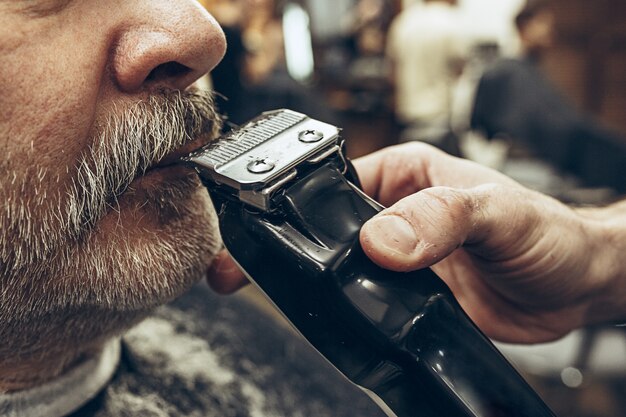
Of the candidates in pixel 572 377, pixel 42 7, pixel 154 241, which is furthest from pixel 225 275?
pixel 572 377

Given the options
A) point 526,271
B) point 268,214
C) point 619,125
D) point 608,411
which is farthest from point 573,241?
point 619,125

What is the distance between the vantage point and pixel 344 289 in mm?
626

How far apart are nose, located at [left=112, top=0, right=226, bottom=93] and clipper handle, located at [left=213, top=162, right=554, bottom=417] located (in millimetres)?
200

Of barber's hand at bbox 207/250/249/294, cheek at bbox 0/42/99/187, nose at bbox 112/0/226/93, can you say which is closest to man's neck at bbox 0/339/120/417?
barber's hand at bbox 207/250/249/294

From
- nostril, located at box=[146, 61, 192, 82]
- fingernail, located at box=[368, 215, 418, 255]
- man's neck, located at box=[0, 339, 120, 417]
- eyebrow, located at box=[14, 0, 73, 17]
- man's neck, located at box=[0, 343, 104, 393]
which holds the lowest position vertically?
man's neck, located at box=[0, 339, 120, 417]

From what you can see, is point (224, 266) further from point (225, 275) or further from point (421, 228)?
point (421, 228)

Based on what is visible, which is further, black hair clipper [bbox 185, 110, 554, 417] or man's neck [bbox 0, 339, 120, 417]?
man's neck [bbox 0, 339, 120, 417]

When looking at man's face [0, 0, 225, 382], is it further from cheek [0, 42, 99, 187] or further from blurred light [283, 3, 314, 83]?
blurred light [283, 3, 314, 83]

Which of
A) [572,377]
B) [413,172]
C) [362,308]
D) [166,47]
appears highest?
[166,47]

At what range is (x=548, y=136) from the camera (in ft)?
10.8

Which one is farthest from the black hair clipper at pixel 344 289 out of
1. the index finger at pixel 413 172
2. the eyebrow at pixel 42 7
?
the index finger at pixel 413 172

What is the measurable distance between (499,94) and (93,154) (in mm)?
3202

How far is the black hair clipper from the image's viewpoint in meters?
0.63

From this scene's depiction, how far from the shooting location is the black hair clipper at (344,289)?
63 centimetres
